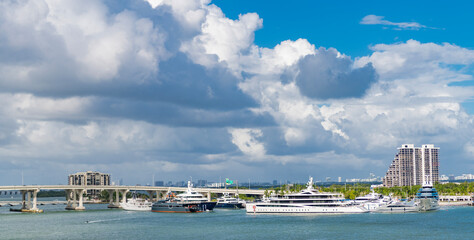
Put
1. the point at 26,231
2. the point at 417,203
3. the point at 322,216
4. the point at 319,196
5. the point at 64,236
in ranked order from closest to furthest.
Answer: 1. the point at 64,236
2. the point at 26,231
3. the point at 322,216
4. the point at 319,196
5. the point at 417,203

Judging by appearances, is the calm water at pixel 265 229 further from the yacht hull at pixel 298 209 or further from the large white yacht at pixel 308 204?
the large white yacht at pixel 308 204

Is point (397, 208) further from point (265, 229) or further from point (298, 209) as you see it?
point (265, 229)

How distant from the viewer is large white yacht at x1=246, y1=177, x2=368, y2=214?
181m

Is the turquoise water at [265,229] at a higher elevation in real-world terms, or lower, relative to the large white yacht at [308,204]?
lower

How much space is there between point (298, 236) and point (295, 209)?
213 ft

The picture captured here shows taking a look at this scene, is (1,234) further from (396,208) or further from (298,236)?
(396,208)

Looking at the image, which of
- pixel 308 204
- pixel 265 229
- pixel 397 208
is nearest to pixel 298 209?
pixel 308 204

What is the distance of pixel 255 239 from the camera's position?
114 meters

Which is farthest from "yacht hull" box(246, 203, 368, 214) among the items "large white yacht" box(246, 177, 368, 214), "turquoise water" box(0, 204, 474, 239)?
"turquoise water" box(0, 204, 474, 239)

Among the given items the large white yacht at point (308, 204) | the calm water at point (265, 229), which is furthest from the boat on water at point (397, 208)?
the calm water at point (265, 229)

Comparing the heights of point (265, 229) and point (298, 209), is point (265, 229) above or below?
below

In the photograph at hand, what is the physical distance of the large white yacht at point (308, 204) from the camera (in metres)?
181

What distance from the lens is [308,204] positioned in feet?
593

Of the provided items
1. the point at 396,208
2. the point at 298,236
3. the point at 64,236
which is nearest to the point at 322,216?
the point at 396,208
